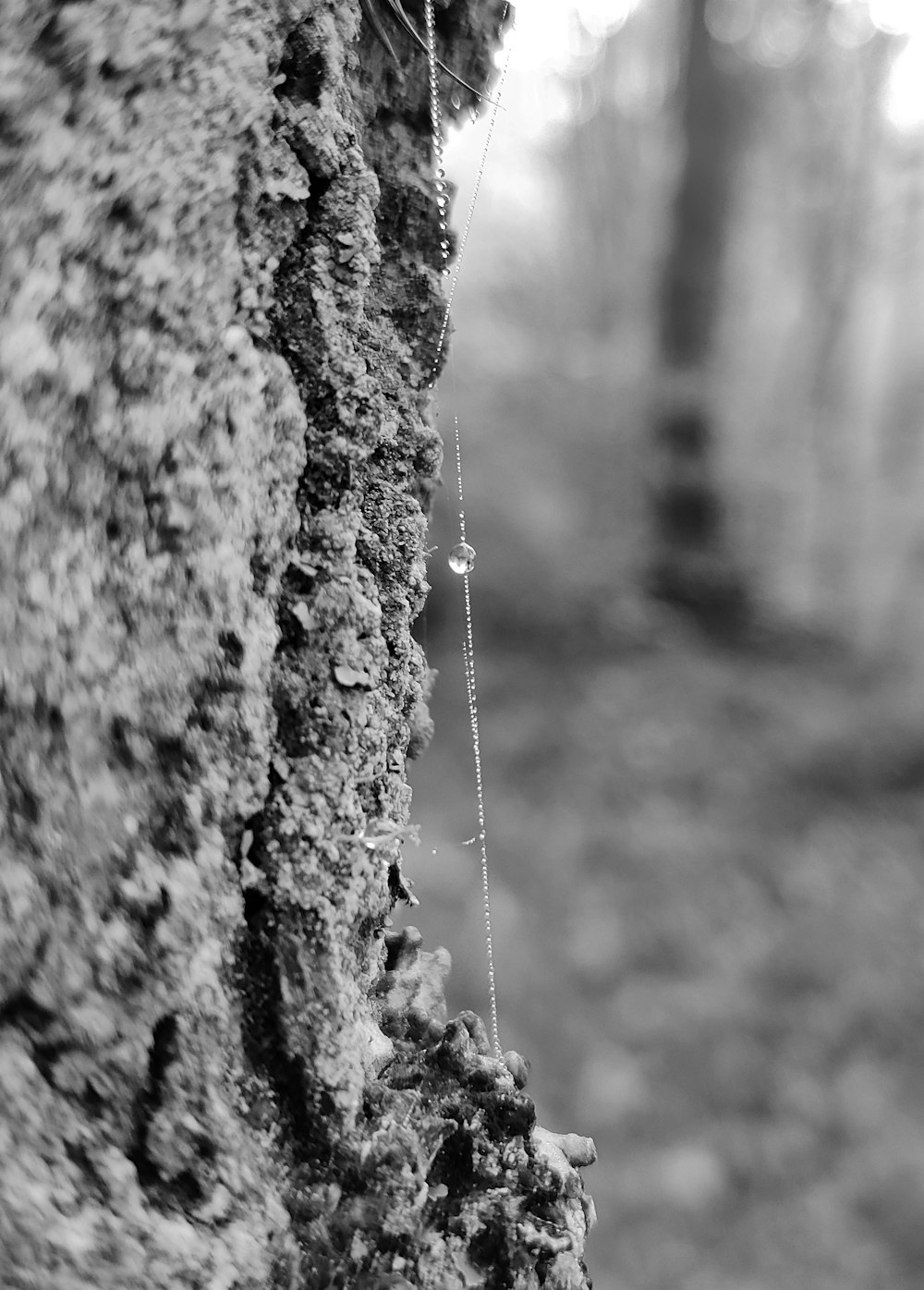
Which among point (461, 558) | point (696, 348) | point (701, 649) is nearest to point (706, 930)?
point (701, 649)

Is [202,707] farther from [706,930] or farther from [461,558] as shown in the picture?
[706,930]

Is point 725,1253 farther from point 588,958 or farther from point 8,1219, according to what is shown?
point 8,1219

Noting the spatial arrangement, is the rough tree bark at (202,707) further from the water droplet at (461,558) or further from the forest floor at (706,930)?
the forest floor at (706,930)

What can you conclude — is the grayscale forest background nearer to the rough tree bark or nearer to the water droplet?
→ the water droplet

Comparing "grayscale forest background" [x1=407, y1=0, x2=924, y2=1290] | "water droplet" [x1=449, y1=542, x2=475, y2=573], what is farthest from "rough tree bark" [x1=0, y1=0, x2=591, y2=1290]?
"grayscale forest background" [x1=407, y1=0, x2=924, y2=1290]

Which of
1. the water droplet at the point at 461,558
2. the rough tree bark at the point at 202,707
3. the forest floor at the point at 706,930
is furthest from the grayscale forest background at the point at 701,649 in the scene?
the rough tree bark at the point at 202,707

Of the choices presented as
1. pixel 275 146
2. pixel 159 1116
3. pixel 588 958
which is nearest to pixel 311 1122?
pixel 159 1116
